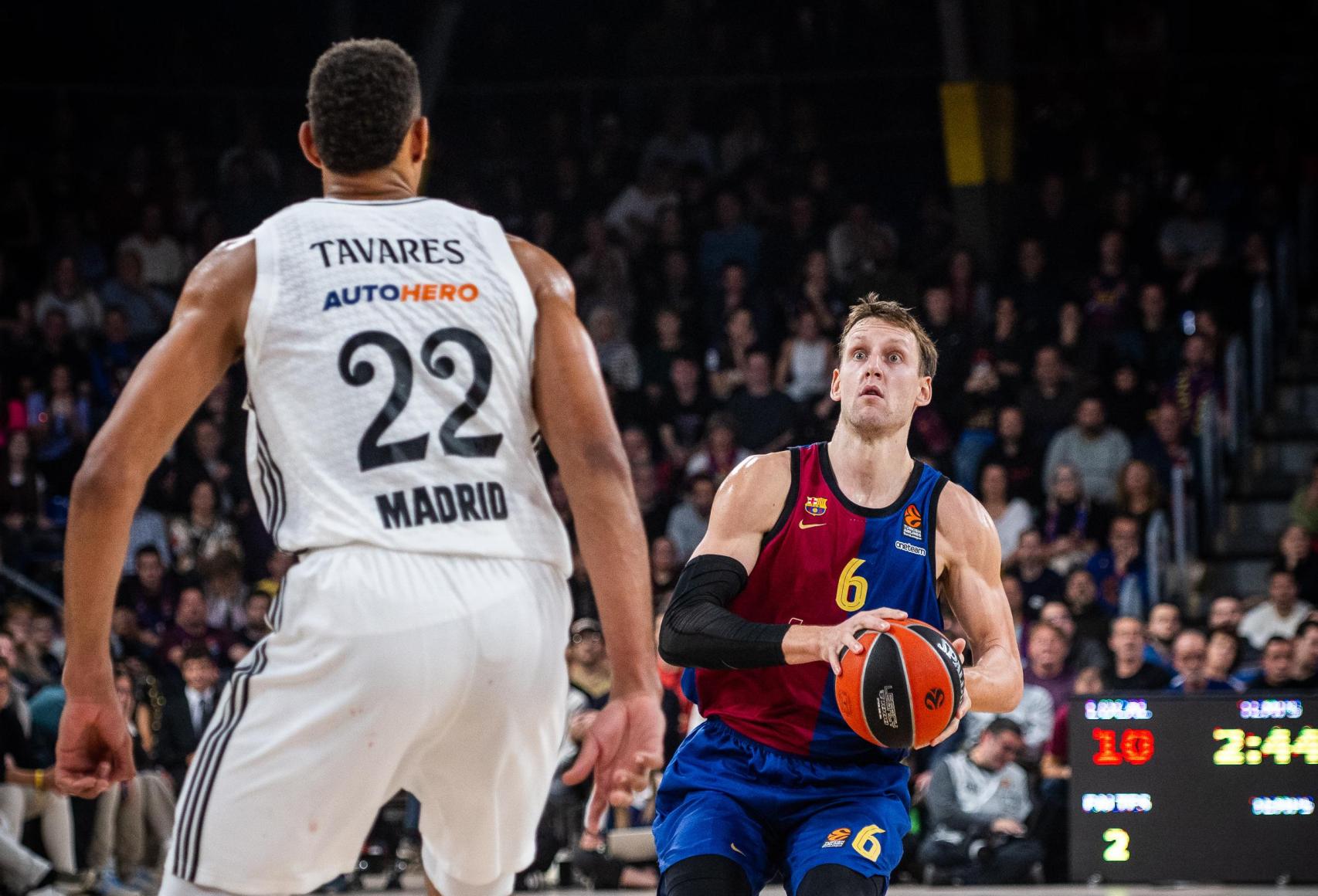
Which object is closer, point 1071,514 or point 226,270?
point 226,270

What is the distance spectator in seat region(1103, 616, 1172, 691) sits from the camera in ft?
33.4

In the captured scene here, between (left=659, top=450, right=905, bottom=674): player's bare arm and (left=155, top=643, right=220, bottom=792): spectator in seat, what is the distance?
23.8 ft

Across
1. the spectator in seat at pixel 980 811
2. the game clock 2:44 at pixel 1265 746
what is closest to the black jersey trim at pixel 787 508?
the game clock 2:44 at pixel 1265 746

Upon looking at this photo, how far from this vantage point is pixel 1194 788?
8.69 m

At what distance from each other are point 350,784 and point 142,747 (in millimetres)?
8530

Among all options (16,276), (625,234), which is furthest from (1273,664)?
(16,276)

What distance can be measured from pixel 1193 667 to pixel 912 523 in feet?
21.3

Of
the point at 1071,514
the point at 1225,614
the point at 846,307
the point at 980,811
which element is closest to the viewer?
the point at 980,811

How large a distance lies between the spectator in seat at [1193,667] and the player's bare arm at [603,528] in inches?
308

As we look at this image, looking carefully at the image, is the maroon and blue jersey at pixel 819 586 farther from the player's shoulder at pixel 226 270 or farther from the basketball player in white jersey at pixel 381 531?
the player's shoulder at pixel 226 270

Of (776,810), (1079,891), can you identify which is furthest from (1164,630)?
(776,810)

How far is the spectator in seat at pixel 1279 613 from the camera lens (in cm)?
1112

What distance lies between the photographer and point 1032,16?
1794cm

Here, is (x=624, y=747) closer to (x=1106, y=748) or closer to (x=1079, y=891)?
(x=1106, y=748)
